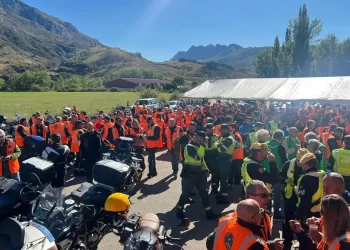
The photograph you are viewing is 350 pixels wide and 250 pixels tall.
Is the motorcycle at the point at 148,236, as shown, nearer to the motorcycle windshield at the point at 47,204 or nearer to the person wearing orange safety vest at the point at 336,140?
the motorcycle windshield at the point at 47,204

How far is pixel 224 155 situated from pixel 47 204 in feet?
14.5

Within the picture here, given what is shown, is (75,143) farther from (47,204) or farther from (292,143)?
(292,143)

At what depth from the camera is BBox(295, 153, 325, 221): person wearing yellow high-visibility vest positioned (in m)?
4.41

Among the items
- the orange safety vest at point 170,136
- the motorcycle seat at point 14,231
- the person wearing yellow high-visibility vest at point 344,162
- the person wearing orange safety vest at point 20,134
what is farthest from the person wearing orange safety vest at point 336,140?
the person wearing orange safety vest at point 20,134

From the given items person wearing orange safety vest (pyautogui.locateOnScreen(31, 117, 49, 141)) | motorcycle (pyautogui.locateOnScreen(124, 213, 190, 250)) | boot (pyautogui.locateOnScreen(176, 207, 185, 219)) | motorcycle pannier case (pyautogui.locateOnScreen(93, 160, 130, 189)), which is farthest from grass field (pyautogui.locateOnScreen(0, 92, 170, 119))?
motorcycle (pyautogui.locateOnScreen(124, 213, 190, 250))

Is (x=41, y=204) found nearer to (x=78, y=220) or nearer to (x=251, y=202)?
(x=78, y=220)

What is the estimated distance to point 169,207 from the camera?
24.6 feet

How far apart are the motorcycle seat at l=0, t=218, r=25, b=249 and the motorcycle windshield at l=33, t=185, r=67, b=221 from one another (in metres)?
0.92

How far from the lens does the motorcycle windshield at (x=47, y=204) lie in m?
4.21

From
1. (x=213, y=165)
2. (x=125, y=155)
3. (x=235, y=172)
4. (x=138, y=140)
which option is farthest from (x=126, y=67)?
(x=213, y=165)

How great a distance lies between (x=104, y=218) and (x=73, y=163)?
21.9 feet

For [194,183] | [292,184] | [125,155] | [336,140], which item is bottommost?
[194,183]

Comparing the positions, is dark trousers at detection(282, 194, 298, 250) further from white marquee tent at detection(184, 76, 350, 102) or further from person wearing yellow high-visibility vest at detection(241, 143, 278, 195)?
white marquee tent at detection(184, 76, 350, 102)

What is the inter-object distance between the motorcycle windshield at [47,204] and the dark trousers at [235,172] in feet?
16.6
